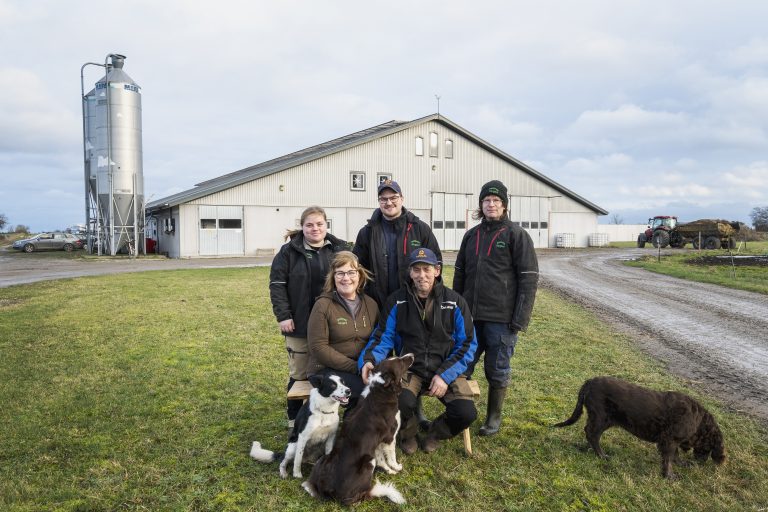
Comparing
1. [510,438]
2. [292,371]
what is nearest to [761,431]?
[510,438]

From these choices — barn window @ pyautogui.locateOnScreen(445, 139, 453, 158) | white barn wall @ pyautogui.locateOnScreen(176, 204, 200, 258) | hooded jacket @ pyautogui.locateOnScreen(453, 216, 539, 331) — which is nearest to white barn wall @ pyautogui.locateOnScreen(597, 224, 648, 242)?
barn window @ pyautogui.locateOnScreen(445, 139, 453, 158)

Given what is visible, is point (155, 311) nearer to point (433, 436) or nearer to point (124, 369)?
point (124, 369)

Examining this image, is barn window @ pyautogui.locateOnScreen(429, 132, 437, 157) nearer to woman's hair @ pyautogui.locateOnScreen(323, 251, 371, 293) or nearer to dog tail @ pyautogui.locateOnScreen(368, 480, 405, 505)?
woman's hair @ pyautogui.locateOnScreen(323, 251, 371, 293)

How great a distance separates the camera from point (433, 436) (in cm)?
463

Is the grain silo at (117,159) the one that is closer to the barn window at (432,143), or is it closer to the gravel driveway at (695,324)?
the barn window at (432,143)

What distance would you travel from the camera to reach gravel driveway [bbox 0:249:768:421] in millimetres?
6570

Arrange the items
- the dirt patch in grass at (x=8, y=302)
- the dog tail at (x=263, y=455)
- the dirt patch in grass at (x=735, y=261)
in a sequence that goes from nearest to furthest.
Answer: the dog tail at (x=263, y=455), the dirt patch in grass at (x=8, y=302), the dirt patch in grass at (x=735, y=261)

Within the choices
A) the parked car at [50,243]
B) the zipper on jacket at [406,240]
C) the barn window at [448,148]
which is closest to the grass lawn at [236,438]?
the zipper on jacket at [406,240]

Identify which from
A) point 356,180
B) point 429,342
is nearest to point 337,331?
point 429,342

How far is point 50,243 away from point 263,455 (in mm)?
40250

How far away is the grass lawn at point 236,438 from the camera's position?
380 centimetres

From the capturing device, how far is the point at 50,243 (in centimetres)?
3700

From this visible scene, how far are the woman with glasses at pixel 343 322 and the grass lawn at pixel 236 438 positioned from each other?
2.92 feet

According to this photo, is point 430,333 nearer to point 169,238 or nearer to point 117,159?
point 169,238
